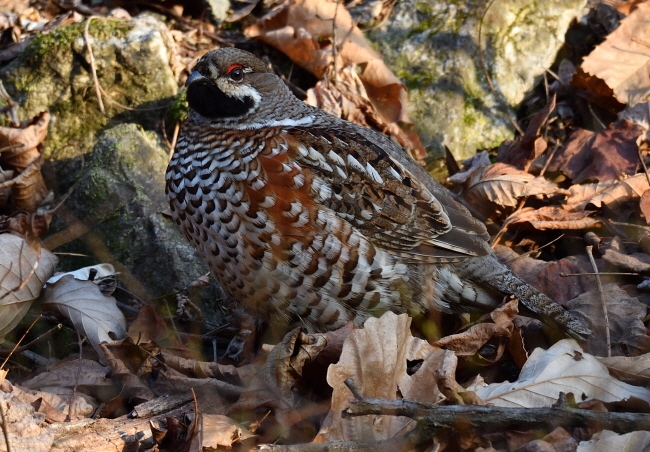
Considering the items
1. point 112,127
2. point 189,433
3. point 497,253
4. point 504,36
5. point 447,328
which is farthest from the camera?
point 504,36

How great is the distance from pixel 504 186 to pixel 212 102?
6.80 ft

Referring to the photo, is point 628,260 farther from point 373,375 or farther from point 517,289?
point 373,375

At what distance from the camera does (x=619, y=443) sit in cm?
303

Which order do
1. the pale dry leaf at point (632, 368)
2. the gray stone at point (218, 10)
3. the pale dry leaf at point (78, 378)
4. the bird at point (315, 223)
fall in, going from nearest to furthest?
the pale dry leaf at point (632, 368)
the pale dry leaf at point (78, 378)
the bird at point (315, 223)
the gray stone at point (218, 10)

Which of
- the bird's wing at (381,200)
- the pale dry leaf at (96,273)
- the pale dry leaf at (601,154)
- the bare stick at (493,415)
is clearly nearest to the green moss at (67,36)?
the pale dry leaf at (96,273)

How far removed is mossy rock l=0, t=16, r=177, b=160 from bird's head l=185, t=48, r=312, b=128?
4.86 ft

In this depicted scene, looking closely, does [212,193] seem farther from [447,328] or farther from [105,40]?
[105,40]

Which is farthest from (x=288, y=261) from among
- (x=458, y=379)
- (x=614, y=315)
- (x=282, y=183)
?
(x=614, y=315)

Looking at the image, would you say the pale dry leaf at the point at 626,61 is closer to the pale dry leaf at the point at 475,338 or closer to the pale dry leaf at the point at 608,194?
the pale dry leaf at the point at 608,194

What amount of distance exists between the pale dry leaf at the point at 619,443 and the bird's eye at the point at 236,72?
2939 mm

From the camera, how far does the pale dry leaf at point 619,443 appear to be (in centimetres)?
301

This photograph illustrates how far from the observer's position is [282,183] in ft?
14.2

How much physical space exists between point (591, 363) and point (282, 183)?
73.3 inches

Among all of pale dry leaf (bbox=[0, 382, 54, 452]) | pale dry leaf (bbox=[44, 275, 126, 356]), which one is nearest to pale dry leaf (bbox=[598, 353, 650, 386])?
pale dry leaf (bbox=[0, 382, 54, 452])
